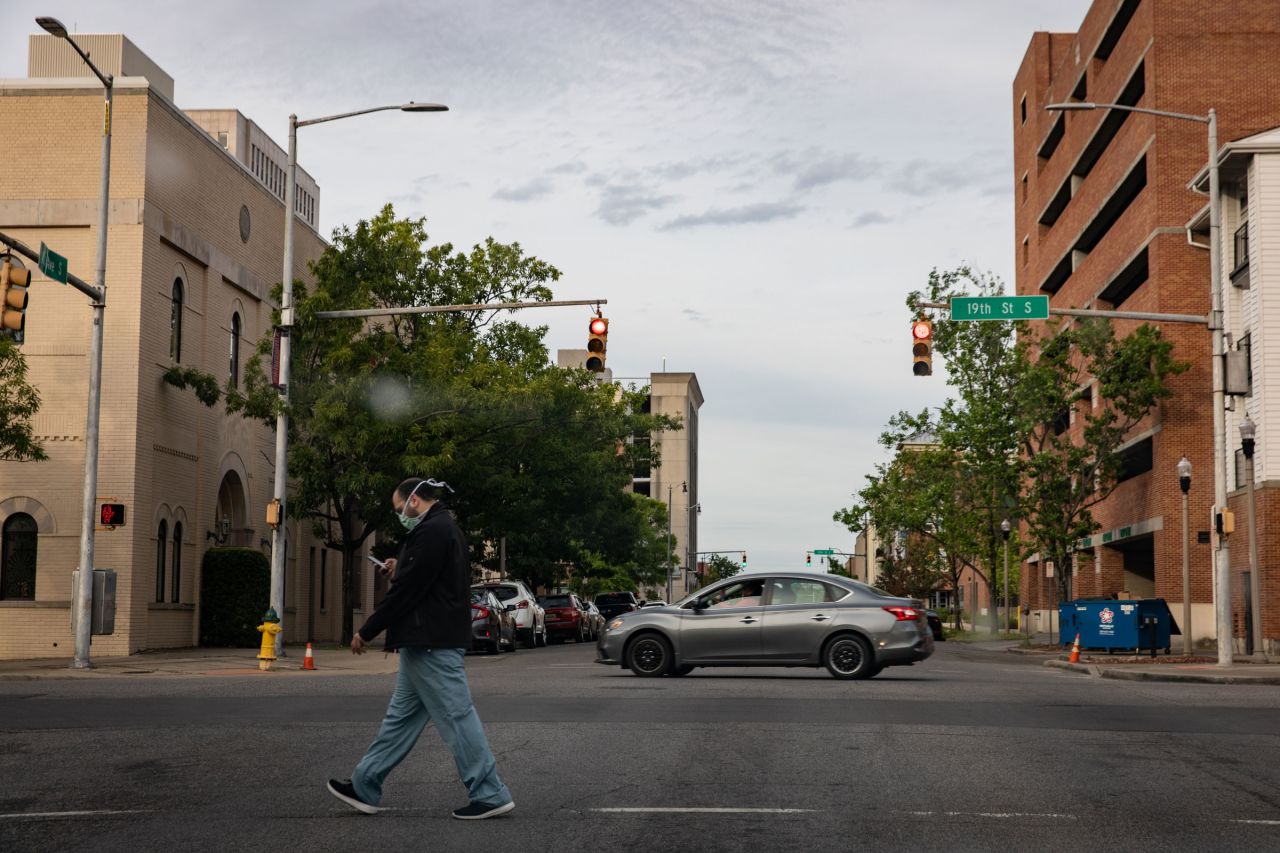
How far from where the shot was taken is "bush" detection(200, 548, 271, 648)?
33469mm

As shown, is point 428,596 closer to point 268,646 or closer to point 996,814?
point 996,814

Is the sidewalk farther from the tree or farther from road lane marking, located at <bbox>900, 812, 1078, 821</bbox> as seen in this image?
the tree

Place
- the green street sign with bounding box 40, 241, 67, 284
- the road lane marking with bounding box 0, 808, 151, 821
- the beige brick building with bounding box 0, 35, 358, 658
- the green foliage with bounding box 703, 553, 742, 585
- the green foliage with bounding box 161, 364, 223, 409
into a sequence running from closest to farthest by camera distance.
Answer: the road lane marking with bounding box 0, 808, 151, 821 < the green street sign with bounding box 40, 241, 67, 284 < the beige brick building with bounding box 0, 35, 358, 658 < the green foliage with bounding box 161, 364, 223, 409 < the green foliage with bounding box 703, 553, 742, 585

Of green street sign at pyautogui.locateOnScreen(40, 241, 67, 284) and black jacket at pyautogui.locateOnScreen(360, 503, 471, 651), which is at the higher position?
green street sign at pyautogui.locateOnScreen(40, 241, 67, 284)

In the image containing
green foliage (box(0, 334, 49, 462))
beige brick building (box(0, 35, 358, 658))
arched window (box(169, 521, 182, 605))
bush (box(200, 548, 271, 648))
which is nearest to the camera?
green foliage (box(0, 334, 49, 462))

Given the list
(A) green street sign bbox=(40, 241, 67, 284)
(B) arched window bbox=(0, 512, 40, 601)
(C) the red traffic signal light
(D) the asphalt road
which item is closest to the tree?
(D) the asphalt road

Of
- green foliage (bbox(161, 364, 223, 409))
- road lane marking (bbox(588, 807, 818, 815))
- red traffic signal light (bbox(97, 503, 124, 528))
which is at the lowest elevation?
road lane marking (bbox(588, 807, 818, 815))

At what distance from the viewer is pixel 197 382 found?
30.8 m

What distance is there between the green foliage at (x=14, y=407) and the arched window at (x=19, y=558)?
3121 millimetres

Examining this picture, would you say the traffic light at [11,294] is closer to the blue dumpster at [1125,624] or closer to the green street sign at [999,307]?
the green street sign at [999,307]

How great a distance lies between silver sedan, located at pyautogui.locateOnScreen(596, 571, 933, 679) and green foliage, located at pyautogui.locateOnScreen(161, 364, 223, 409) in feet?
43.5

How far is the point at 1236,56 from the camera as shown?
43.8 m

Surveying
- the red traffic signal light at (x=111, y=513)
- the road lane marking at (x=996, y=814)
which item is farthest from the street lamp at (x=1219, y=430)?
the road lane marking at (x=996, y=814)

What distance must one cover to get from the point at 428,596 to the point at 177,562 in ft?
84.6
